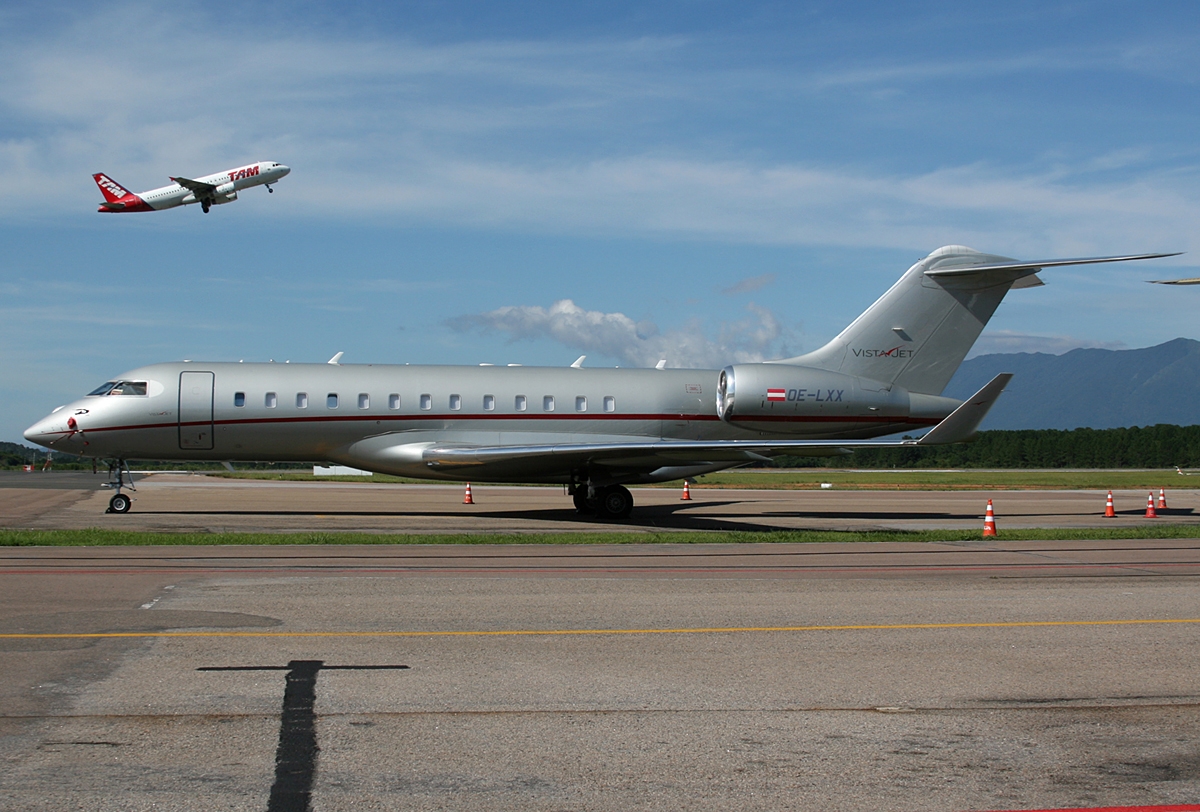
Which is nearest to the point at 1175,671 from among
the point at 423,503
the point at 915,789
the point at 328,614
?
the point at 915,789

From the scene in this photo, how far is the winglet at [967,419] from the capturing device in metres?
20.3

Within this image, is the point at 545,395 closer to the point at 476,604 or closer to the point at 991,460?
the point at 476,604

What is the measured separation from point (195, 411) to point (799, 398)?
14.1 metres

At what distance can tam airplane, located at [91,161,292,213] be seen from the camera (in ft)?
188

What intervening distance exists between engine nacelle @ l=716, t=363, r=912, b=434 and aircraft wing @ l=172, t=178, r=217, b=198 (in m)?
39.5

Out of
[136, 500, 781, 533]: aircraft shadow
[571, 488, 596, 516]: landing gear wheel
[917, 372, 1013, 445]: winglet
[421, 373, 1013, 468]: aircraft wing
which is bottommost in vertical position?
[136, 500, 781, 533]: aircraft shadow

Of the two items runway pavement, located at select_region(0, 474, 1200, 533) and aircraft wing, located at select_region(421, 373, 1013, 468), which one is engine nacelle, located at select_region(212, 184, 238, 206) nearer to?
runway pavement, located at select_region(0, 474, 1200, 533)

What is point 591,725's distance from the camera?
21.0ft

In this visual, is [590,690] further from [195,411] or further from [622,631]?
[195,411]

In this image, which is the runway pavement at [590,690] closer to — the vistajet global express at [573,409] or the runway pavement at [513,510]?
the runway pavement at [513,510]

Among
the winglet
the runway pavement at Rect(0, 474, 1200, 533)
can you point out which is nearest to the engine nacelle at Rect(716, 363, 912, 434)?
the runway pavement at Rect(0, 474, 1200, 533)

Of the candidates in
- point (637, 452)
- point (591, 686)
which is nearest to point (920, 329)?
point (637, 452)

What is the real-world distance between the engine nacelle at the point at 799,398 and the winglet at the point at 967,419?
516cm

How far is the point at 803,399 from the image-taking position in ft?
83.7
